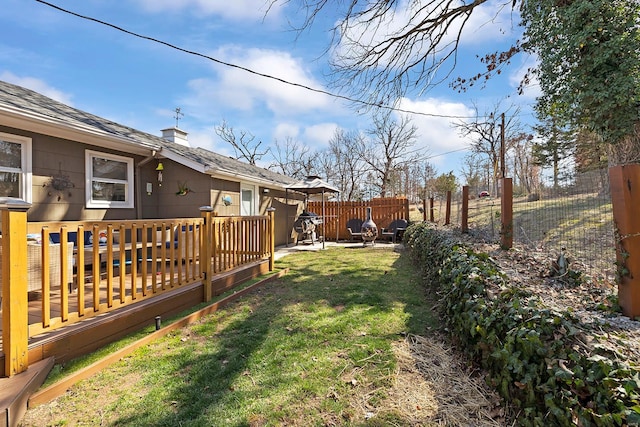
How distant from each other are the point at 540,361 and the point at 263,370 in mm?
2078

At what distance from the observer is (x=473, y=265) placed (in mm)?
3115

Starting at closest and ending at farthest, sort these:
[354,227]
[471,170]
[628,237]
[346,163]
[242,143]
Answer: [628,237], [354,227], [242,143], [346,163], [471,170]

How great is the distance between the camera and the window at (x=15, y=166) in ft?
15.4

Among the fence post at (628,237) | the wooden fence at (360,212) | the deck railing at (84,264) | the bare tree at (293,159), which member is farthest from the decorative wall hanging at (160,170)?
the bare tree at (293,159)

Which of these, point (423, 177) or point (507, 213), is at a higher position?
point (423, 177)

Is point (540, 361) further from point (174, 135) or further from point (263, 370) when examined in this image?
point (174, 135)

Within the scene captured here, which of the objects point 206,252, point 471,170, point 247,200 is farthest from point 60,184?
point 471,170

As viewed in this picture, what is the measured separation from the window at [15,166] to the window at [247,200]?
492 cm

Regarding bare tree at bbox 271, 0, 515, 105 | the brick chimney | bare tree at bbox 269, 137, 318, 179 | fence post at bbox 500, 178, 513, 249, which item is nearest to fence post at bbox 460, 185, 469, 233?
fence post at bbox 500, 178, 513, 249

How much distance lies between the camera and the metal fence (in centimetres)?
280

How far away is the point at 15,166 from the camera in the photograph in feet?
15.8

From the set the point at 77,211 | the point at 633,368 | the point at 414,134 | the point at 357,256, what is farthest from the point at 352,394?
the point at 414,134

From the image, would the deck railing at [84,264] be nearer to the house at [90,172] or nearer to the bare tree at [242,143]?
the house at [90,172]

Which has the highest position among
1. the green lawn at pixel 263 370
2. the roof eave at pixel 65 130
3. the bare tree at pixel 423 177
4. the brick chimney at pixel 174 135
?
the bare tree at pixel 423 177
